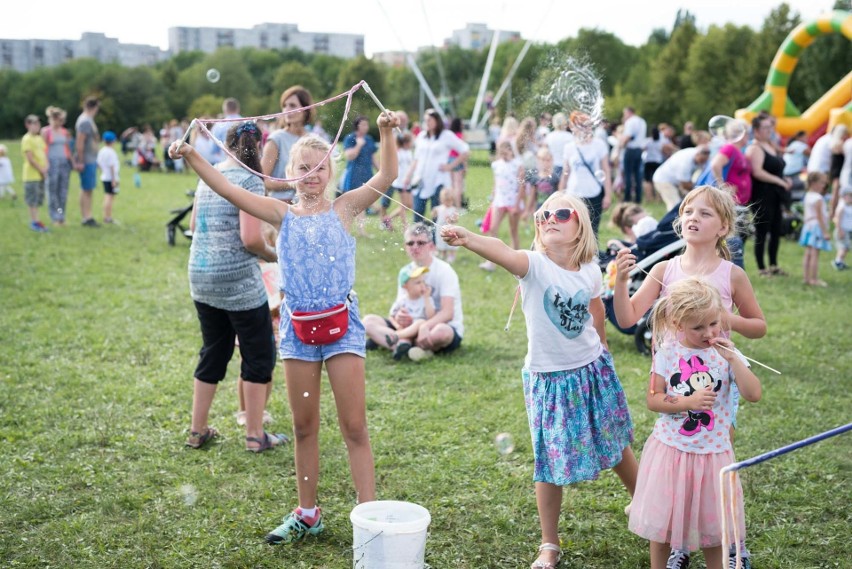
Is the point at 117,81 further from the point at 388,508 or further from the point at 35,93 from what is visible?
the point at 388,508

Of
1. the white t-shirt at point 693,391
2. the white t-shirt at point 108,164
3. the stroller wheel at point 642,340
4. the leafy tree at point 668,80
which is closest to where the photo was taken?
the white t-shirt at point 693,391

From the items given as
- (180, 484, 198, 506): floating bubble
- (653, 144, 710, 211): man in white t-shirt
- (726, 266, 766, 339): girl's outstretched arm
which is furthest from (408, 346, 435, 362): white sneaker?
(653, 144, 710, 211): man in white t-shirt

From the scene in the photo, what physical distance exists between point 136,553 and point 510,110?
3721 millimetres

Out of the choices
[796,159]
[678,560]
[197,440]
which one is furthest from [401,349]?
[796,159]

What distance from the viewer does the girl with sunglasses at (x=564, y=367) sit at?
340cm

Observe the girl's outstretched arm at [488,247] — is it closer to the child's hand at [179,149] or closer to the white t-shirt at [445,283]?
the child's hand at [179,149]

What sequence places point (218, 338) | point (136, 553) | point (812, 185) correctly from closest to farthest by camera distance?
point (136, 553) < point (218, 338) < point (812, 185)

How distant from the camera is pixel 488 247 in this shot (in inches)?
126

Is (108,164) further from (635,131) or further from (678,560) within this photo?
(678,560)

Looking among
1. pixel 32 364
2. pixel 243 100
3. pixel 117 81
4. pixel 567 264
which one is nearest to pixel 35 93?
pixel 117 81

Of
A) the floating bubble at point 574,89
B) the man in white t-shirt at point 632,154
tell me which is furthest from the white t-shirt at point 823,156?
the floating bubble at point 574,89

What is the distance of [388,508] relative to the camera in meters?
3.36

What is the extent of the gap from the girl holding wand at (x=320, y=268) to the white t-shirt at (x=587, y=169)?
5.47 m

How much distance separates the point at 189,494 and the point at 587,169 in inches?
238
